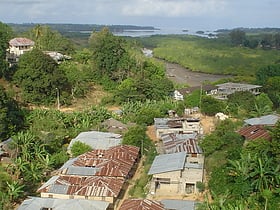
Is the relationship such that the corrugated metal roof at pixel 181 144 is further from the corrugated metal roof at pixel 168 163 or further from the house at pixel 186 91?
the house at pixel 186 91

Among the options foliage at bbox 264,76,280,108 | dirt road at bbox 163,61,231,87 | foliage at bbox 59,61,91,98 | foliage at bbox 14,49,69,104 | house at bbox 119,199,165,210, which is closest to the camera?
house at bbox 119,199,165,210

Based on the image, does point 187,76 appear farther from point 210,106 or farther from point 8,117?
point 8,117

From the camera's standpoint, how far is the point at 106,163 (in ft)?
74.3

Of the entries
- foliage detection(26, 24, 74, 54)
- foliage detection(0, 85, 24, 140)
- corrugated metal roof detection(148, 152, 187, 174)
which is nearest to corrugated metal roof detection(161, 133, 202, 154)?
corrugated metal roof detection(148, 152, 187, 174)

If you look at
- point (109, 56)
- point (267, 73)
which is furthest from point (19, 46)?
point (267, 73)

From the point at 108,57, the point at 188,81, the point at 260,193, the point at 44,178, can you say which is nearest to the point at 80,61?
the point at 108,57

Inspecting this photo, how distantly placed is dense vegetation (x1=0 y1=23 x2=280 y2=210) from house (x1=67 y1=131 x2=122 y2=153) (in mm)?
833

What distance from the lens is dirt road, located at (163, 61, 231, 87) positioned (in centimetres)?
6312

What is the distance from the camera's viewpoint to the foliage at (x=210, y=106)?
35.1 m

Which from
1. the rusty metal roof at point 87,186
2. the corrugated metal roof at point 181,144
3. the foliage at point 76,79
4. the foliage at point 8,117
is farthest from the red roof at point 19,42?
the rusty metal roof at point 87,186

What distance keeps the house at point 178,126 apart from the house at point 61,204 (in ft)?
39.7

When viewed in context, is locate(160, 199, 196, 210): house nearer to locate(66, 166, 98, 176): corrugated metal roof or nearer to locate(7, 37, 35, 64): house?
locate(66, 166, 98, 176): corrugated metal roof

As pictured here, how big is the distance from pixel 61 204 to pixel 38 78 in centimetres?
2123

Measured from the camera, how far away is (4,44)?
40031mm
